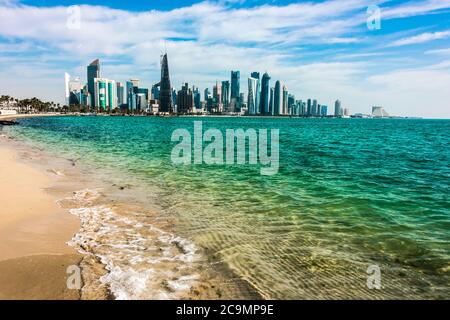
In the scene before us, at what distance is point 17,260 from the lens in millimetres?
8562

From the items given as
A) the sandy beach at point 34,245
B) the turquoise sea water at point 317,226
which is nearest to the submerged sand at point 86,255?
the sandy beach at point 34,245

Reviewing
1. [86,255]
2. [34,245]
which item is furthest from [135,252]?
[34,245]

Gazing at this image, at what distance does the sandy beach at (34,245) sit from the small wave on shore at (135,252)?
58 centimetres

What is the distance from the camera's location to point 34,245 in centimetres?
963

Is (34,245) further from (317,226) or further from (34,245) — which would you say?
(317,226)

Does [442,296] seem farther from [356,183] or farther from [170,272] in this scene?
[356,183]

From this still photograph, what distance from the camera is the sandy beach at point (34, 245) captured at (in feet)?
23.7

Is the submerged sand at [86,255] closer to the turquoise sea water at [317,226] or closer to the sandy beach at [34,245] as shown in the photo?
the sandy beach at [34,245]

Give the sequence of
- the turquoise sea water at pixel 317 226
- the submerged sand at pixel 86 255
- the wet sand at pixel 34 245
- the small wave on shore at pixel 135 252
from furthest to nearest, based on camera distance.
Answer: the turquoise sea water at pixel 317 226 < the small wave on shore at pixel 135 252 < the submerged sand at pixel 86 255 < the wet sand at pixel 34 245

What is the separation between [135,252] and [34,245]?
114 inches

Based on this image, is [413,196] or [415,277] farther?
[413,196]
